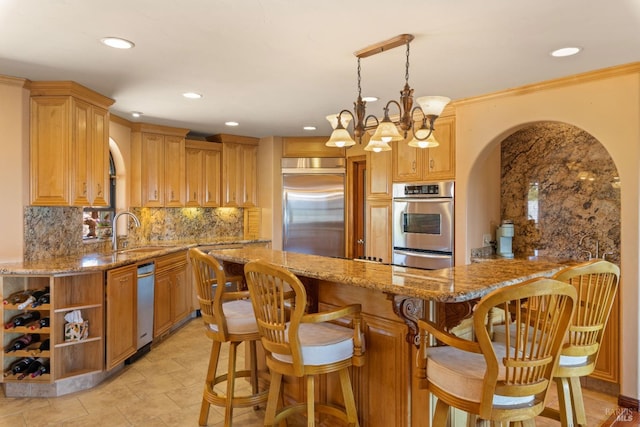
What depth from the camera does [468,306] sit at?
184cm

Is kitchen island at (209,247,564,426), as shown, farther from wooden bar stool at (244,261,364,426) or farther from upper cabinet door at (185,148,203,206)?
upper cabinet door at (185,148,203,206)

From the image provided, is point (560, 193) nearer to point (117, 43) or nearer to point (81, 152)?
A: point (117, 43)

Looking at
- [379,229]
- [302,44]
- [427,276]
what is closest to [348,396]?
[427,276]

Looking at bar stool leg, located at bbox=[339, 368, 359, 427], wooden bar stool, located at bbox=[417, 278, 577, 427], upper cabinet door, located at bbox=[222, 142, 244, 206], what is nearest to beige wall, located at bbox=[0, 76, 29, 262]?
upper cabinet door, located at bbox=[222, 142, 244, 206]

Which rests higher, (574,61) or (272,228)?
(574,61)

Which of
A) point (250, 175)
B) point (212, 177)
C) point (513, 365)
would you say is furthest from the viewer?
point (250, 175)

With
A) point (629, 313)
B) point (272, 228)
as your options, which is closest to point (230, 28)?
point (629, 313)

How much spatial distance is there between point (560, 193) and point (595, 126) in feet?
3.48

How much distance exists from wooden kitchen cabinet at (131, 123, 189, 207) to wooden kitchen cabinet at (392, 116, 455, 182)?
2875 mm

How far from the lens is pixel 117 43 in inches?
103

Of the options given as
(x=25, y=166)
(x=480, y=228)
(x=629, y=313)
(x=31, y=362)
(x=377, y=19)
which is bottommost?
(x=31, y=362)

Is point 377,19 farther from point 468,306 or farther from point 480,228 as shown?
point 480,228

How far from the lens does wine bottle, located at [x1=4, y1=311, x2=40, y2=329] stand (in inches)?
125

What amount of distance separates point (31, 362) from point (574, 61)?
4678mm
